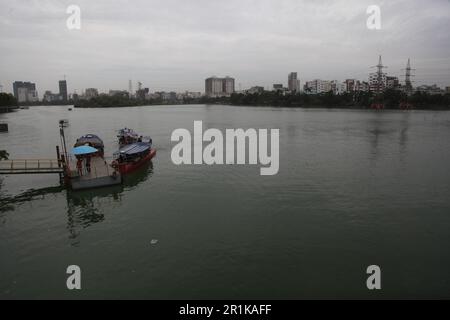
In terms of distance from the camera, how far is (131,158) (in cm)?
3033

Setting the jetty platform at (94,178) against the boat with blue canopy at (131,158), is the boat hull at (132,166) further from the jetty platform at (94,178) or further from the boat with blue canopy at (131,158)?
the jetty platform at (94,178)

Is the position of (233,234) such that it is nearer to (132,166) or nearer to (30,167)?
(132,166)

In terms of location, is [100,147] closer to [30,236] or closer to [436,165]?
[30,236]

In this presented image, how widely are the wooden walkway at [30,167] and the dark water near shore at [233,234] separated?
4.03 feet

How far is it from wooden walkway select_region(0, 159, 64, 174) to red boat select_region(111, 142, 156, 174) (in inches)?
165

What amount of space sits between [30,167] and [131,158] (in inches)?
308

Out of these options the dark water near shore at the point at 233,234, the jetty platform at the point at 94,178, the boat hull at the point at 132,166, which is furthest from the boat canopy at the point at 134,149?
the jetty platform at the point at 94,178

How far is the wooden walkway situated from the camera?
80.0ft

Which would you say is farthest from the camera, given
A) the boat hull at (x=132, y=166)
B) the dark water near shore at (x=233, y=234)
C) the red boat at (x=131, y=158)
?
the red boat at (x=131, y=158)

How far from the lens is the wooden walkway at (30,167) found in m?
24.4

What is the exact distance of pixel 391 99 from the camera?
134625mm

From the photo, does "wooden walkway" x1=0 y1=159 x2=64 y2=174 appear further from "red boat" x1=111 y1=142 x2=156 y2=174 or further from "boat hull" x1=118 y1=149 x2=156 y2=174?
"boat hull" x1=118 y1=149 x2=156 y2=174
